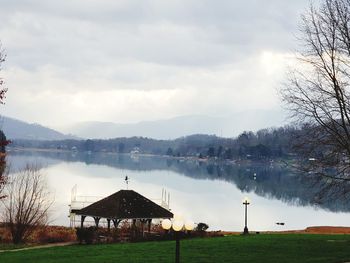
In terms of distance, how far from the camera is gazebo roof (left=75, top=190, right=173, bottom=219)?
1222 inches

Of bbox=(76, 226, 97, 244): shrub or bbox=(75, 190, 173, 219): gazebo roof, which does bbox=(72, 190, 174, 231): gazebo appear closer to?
bbox=(75, 190, 173, 219): gazebo roof

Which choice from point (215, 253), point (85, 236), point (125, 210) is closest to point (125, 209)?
point (125, 210)

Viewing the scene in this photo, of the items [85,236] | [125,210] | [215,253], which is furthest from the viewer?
[125,210]

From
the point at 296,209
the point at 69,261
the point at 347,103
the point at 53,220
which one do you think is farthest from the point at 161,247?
the point at 296,209

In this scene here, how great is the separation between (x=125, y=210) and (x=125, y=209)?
9 cm

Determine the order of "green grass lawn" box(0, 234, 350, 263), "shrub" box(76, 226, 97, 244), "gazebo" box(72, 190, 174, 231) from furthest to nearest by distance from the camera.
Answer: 1. "gazebo" box(72, 190, 174, 231)
2. "shrub" box(76, 226, 97, 244)
3. "green grass lawn" box(0, 234, 350, 263)

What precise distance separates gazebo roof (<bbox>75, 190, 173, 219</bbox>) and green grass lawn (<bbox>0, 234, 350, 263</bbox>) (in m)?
6.77

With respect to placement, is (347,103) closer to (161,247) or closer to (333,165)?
(333,165)

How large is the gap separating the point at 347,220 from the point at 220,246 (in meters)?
38.3

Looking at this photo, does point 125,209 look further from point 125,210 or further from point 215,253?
point 215,253

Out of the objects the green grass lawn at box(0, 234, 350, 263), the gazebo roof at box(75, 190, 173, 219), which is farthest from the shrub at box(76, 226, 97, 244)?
the green grass lawn at box(0, 234, 350, 263)

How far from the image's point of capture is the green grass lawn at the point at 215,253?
1867cm

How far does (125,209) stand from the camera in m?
31.4

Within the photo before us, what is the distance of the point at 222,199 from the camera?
72562 millimetres
